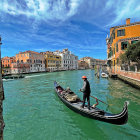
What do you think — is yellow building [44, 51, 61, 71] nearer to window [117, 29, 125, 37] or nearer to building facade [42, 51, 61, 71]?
building facade [42, 51, 61, 71]

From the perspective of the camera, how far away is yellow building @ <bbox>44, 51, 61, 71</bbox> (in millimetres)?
44125

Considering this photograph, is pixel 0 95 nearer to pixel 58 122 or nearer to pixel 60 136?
pixel 60 136

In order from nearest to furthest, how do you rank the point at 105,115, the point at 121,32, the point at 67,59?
the point at 105,115 → the point at 121,32 → the point at 67,59

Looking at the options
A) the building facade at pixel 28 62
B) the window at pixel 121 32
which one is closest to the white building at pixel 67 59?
the building facade at pixel 28 62

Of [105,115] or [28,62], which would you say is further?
[28,62]

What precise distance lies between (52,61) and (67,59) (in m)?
13.3

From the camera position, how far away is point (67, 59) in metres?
58.2

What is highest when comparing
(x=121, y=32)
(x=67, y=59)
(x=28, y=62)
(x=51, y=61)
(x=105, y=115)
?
(x=67, y=59)

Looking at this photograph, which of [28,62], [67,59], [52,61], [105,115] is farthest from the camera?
[67,59]

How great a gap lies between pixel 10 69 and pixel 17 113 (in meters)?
33.1

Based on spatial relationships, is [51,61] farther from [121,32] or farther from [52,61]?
[121,32]

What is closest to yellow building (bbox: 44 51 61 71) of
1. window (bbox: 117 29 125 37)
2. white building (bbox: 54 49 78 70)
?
white building (bbox: 54 49 78 70)

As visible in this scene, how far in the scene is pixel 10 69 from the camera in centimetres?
3291

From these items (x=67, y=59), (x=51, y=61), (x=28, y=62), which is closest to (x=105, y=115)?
(x=28, y=62)
